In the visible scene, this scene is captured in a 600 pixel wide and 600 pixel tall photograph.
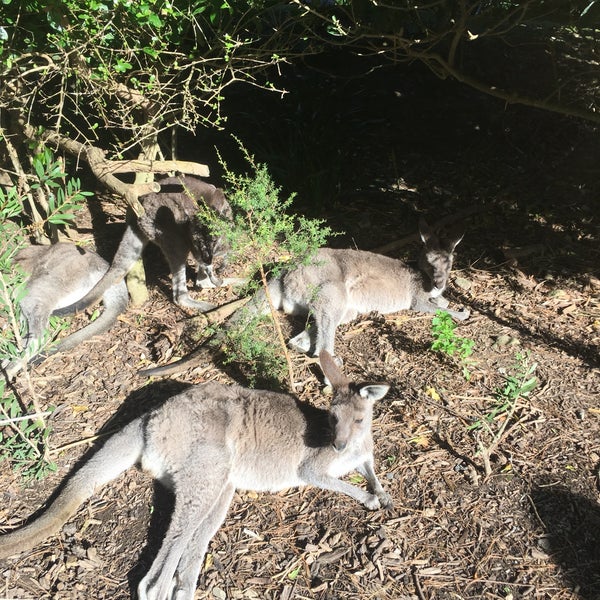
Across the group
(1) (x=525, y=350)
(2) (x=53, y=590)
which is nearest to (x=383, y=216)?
(1) (x=525, y=350)

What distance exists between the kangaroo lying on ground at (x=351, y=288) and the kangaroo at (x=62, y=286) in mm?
1502

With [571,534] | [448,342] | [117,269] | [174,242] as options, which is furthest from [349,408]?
[117,269]

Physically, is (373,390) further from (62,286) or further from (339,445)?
(62,286)

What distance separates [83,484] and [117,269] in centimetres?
330

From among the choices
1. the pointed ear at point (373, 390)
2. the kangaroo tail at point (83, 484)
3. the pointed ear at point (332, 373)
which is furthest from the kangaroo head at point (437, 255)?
the kangaroo tail at point (83, 484)

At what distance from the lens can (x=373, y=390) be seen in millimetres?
4895

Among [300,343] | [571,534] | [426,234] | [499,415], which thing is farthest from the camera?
[426,234]

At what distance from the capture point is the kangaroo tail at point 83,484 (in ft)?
14.8

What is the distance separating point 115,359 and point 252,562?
2.90 metres

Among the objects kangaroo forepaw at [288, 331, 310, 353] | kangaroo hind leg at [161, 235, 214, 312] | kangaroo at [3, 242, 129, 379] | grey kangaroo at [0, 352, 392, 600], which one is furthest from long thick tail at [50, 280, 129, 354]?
kangaroo forepaw at [288, 331, 310, 353]

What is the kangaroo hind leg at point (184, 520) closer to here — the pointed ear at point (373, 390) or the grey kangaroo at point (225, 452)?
the grey kangaroo at point (225, 452)

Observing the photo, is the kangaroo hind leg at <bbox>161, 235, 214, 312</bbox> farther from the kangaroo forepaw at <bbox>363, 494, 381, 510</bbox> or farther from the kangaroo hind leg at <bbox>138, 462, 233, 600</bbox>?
the kangaroo forepaw at <bbox>363, 494, 381, 510</bbox>

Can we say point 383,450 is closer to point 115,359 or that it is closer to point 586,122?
point 115,359

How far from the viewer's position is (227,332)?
625cm
